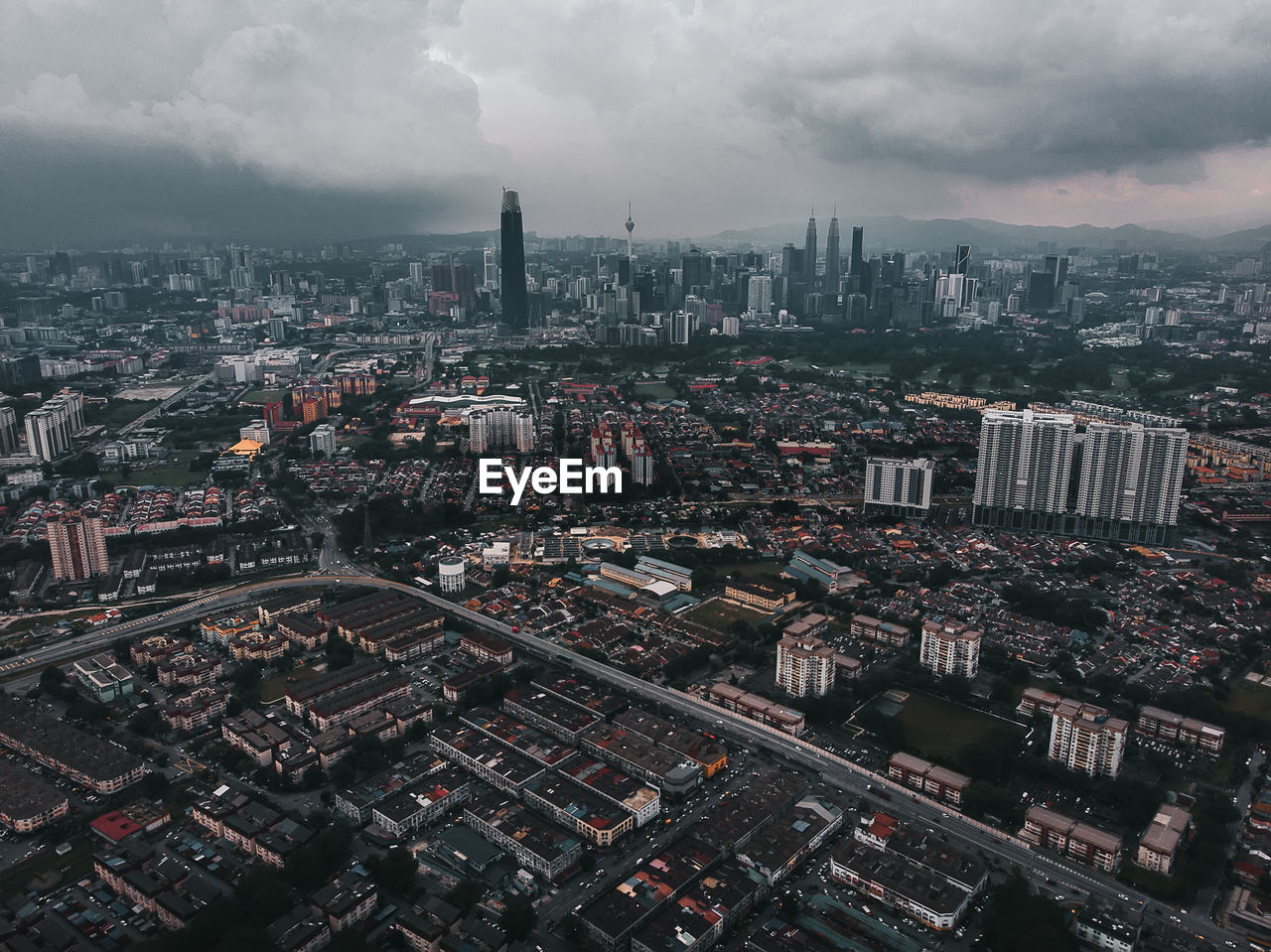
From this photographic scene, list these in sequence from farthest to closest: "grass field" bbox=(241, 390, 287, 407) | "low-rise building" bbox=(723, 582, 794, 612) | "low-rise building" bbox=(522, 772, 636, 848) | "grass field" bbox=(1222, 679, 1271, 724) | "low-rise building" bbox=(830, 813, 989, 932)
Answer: "grass field" bbox=(241, 390, 287, 407)
"low-rise building" bbox=(723, 582, 794, 612)
"grass field" bbox=(1222, 679, 1271, 724)
"low-rise building" bbox=(522, 772, 636, 848)
"low-rise building" bbox=(830, 813, 989, 932)

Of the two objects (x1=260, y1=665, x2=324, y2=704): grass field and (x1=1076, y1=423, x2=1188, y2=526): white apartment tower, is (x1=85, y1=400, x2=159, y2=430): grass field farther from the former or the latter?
(x1=1076, y1=423, x2=1188, y2=526): white apartment tower

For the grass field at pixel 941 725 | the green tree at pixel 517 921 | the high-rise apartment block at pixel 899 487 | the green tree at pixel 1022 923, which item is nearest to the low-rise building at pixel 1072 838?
the green tree at pixel 1022 923

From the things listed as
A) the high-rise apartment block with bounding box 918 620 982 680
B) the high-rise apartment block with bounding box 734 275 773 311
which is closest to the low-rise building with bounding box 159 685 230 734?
the high-rise apartment block with bounding box 918 620 982 680

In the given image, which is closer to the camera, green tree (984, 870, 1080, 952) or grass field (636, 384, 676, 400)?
green tree (984, 870, 1080, 952)

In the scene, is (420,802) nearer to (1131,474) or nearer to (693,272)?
(1131,474)

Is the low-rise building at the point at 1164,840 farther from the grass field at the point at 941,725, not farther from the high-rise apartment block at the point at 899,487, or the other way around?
the high-rise apartment block at the point at 899,487
